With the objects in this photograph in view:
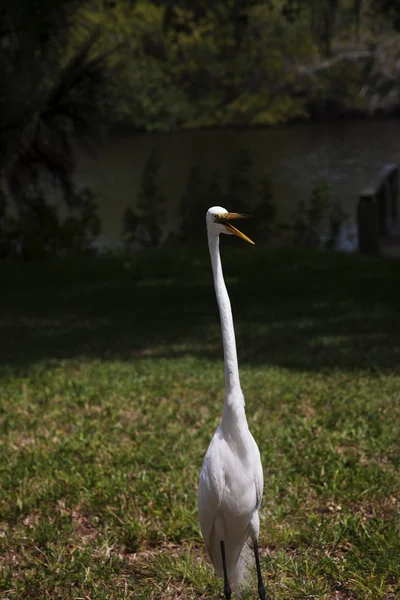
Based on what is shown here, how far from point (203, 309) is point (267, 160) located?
14.6 metres

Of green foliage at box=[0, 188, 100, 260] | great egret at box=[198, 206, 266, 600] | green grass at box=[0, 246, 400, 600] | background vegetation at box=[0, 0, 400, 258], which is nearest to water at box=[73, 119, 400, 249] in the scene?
background vegetation at box=[0, 0, 400, 258]

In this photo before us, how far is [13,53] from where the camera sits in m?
12.3

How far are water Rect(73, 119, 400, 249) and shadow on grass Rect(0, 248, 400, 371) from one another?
228 cm

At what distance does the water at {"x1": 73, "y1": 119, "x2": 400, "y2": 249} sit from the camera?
20.1m

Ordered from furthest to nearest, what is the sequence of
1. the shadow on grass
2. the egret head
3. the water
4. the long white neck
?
the water < the shadow on grass < the long white neck < the egret head

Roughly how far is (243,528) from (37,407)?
305 cm

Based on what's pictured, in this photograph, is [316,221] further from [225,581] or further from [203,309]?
[225,581]

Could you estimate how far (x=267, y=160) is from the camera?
24.2m

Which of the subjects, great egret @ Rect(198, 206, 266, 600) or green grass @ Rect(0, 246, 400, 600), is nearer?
great egret @ Rect(198, 206, 266, 600)

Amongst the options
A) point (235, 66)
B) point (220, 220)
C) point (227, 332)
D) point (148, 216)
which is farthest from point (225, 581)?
point (235, 66)

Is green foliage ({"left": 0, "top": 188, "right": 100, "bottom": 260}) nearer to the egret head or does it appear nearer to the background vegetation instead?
the background vegetation

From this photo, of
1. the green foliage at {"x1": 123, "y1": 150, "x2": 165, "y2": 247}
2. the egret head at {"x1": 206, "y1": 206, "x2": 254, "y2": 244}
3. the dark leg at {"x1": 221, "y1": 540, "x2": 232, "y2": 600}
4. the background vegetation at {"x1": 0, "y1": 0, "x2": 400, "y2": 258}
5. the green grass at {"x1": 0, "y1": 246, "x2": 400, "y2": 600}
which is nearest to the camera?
the egret head at {"x1": 206, "y1": 206, "x2": 254, "y2": 244}

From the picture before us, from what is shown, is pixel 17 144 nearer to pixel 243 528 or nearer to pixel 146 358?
pixel 146 358

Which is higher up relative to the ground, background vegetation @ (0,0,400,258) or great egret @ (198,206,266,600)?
Answer: background vegetation @ (0,0,400,258)
